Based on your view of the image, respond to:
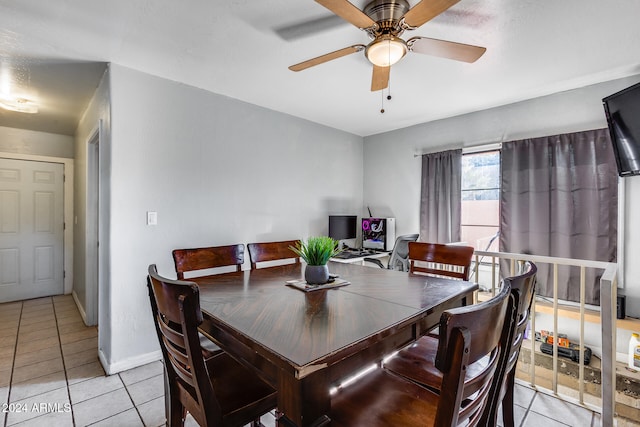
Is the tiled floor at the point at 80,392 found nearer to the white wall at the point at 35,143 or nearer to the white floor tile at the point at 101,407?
the white floor tile at the point at 101,407

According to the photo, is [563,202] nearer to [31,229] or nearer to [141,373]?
[141,373]

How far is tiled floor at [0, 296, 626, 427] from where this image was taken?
1.79 meters

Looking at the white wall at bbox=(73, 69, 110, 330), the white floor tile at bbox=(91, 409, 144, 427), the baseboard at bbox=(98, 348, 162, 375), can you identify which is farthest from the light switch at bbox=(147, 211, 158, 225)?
the white floor tile at bbox=(91, 409, 144, 427)

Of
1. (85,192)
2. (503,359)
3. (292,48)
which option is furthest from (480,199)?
(85,192)

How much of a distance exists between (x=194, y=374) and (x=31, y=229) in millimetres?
4880

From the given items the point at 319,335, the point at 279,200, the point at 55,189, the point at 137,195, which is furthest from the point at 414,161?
the point at 55,189

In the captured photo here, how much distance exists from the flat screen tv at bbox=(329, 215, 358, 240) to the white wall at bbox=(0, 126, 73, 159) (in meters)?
4.07

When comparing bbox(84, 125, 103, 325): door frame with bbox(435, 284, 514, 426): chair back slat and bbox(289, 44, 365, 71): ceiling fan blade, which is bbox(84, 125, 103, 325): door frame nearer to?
bbox(289, 44, 365, 71): ceiling fan blade

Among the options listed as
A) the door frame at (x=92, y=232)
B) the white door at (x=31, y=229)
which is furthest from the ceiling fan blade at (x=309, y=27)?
the white door at (x=31, y=229)

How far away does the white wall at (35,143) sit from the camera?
394 centimetres

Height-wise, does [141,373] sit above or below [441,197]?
below

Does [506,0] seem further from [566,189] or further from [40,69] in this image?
[40,69]

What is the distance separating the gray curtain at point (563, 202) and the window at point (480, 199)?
0.19m

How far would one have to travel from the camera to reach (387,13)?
1.65 meters
